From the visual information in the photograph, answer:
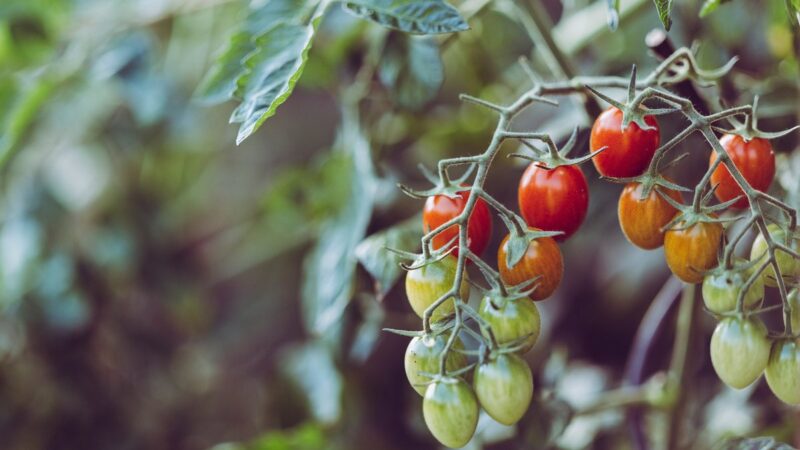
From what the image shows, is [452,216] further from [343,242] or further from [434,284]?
[343,242]

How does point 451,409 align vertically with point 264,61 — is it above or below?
below

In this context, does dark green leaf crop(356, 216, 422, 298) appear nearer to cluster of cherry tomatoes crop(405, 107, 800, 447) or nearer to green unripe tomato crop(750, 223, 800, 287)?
Result: cluster of cherry tomatoes crop(405, 107, 800, 447)

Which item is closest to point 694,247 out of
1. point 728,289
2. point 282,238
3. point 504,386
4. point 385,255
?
point 728,289

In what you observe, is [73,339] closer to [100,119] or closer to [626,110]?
[100,119]

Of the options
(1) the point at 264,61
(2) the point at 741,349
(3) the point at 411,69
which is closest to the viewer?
(2) the point at 741,349

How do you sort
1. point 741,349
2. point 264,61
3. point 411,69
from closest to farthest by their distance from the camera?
point 741,349
point 264,61
point 411,69

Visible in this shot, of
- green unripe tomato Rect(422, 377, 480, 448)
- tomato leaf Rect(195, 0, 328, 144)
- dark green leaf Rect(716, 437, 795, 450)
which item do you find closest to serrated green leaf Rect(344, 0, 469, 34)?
tomato leaf Rect(195, 0, 328, 144)

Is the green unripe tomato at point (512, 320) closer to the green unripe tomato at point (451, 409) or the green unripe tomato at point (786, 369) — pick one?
the green unripe tomato at point (451, 409)
